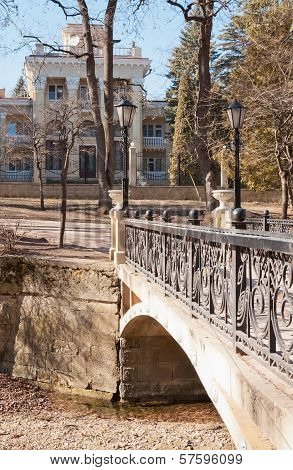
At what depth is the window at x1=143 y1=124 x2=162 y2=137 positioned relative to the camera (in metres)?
48.0

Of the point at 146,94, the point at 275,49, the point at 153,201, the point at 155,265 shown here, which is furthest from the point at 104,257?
the point at 153,201

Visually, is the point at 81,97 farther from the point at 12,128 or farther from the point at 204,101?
the point at 204,101

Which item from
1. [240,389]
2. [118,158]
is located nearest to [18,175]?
[118,158]

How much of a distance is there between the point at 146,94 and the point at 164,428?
17.9 m

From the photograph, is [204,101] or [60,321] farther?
[204,101]

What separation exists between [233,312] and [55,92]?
40933 millimetres

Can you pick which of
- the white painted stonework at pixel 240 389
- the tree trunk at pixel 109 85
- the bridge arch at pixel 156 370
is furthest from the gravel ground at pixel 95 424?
the tree trunk at pixel 109 85

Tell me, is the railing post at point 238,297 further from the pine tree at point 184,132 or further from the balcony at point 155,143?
the balcony at point 155,143

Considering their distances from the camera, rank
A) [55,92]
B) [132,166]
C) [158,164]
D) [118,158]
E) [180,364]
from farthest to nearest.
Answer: [158,164] < [118,158] < [55,92] < [132,166] < [180,364]

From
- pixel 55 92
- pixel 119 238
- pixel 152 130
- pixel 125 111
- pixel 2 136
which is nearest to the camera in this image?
pixel 125 111

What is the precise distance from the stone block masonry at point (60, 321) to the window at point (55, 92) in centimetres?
3081

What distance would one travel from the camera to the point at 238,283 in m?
4.70

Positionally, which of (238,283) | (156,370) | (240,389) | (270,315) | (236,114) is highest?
(236,114)

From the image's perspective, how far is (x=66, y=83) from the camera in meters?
42.2
